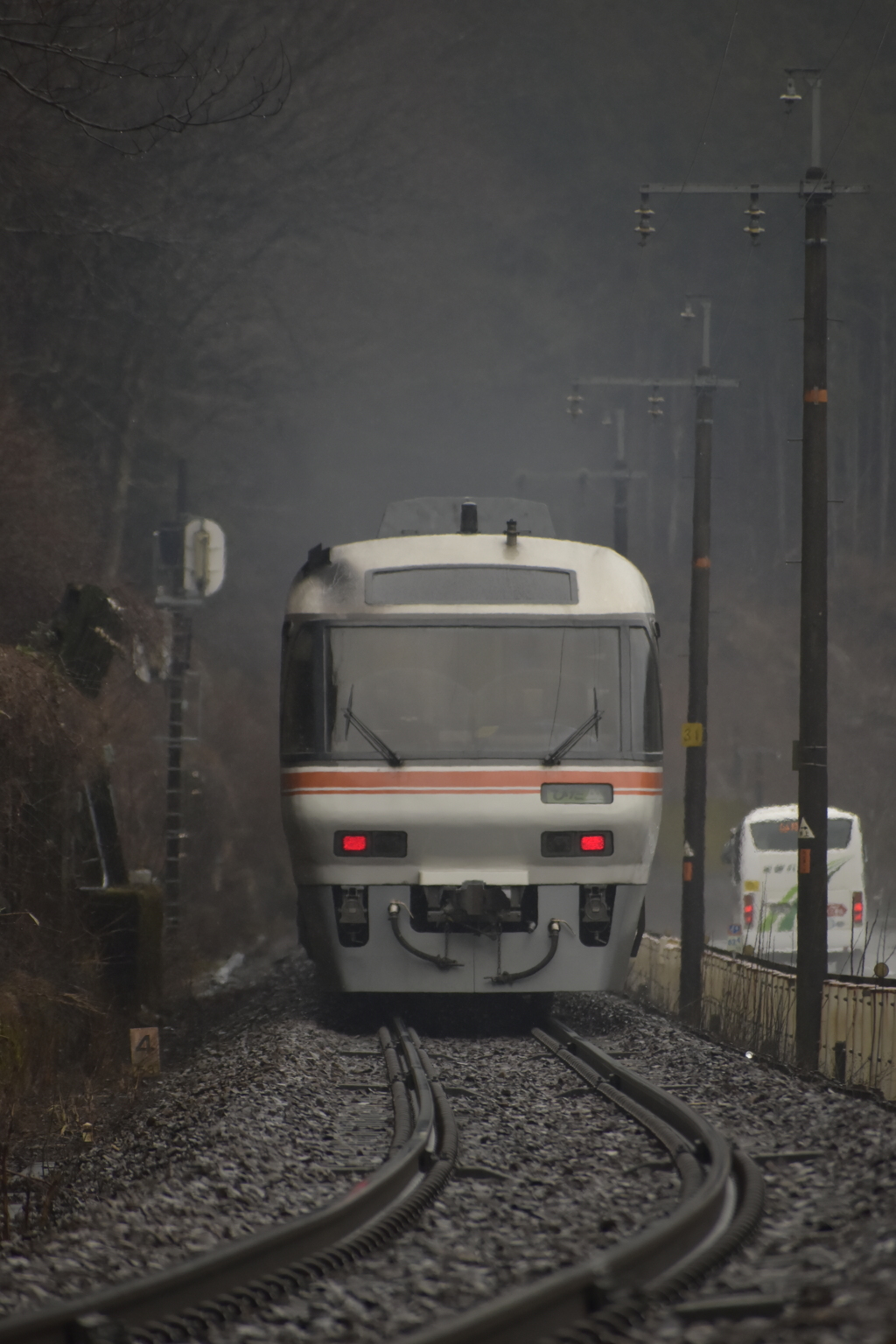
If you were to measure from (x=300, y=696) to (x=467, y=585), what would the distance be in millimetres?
1447

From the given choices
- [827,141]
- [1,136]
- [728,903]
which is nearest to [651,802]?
[1,136]

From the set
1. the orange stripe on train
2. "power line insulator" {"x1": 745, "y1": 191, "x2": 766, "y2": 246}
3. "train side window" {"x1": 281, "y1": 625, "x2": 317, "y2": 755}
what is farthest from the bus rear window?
"train side window" {"x1": 281, "y1": 625, "x2": 317, "y2": 755}

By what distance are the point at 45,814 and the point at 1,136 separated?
14.6 meters

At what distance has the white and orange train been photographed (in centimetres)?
1170

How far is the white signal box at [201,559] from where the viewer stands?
26141 mm

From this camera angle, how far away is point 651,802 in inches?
474

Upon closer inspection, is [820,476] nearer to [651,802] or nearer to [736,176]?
[651,802]

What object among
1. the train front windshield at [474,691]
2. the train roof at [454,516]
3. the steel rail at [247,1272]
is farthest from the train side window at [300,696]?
the steel rail at [247,1272]

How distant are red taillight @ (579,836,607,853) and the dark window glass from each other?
1699 mm

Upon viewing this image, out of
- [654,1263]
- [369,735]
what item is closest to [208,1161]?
[654,1263]

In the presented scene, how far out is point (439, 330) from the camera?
78.1 metres

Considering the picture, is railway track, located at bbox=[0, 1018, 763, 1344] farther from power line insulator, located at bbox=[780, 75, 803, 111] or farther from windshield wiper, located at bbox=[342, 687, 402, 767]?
power line insulator, located at bbox=[780, 75, 803, 111]

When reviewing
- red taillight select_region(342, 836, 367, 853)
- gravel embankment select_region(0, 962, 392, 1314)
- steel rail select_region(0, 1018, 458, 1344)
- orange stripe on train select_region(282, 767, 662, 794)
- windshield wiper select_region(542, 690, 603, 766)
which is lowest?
gravel embankment select_region(0, 962, 392, 1314)

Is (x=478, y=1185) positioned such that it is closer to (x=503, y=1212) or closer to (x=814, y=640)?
(x=503, y=1212)
